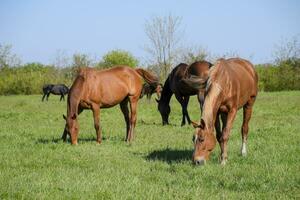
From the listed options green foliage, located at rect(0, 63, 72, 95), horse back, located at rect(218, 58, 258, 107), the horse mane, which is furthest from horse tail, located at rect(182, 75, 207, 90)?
green foliage, located at rect(0, 63, 72, 95)

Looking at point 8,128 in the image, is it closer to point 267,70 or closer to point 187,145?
point 187,145

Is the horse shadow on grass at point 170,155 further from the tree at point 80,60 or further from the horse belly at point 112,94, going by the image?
the tree at point 80,60

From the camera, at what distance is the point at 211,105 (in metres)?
7.95

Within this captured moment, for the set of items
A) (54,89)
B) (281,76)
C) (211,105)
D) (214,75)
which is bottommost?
(211,105)

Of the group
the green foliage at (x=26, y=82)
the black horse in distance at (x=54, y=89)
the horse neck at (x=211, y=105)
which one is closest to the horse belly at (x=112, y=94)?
the horse neck at (x=211, y=105)

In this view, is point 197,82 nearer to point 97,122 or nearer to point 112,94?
point 97,122

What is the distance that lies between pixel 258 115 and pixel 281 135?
7.39 m

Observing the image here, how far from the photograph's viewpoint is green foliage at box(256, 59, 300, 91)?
146ft

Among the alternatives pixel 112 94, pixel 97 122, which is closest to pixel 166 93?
pixel 112 94

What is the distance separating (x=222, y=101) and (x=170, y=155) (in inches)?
74.3

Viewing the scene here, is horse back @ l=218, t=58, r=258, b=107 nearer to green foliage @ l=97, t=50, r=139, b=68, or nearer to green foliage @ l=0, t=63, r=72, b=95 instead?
green foliage @ l=0, t=63, r=72, b=95

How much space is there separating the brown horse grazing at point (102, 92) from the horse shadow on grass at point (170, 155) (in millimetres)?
2136

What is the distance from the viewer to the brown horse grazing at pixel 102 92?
35.8ft

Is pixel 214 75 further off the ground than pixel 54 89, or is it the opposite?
pixel 54 89
